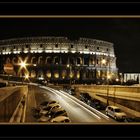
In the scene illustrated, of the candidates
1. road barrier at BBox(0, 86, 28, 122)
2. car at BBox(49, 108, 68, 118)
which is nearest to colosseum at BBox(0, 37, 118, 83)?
road barrier at BBox(0, 86, 28, 122)

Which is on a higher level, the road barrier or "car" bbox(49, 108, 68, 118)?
the road barrier

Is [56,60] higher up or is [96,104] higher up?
[56,60]

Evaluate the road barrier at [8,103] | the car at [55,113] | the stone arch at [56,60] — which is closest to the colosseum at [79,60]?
the stone arch at [56,60]

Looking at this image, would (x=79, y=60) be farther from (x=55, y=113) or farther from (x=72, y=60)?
(x=55, y=113)

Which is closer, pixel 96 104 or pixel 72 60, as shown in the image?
pixel 96 104

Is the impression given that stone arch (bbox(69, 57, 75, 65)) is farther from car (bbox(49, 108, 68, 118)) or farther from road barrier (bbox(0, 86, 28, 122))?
car (bbox(49, 108, 68, 118))

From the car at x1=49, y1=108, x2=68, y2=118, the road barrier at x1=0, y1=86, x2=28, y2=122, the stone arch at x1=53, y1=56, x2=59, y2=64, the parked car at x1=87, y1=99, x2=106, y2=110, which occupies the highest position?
the stone arch at x1=53, y1=56, x2=59, y2=64

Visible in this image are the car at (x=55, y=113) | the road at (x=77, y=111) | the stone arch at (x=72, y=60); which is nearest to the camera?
the road at (x=77, y=111)

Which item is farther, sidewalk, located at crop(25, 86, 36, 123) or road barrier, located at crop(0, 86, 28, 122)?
sidewalk, located at crop(25, 86, 36, 123)

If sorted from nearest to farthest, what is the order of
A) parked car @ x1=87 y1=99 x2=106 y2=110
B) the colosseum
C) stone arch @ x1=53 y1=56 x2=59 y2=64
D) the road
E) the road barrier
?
the road barrier
the road
parked car @ x1=87 y1=99 x2=106 y2=110
the colosseum
stone arch @ x1=53 y1=56 x2=59 y2=64

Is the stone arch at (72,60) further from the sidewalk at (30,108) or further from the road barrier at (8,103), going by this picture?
the road barrier at (8,103)

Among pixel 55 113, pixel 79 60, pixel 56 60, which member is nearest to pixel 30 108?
pixel 55 113
